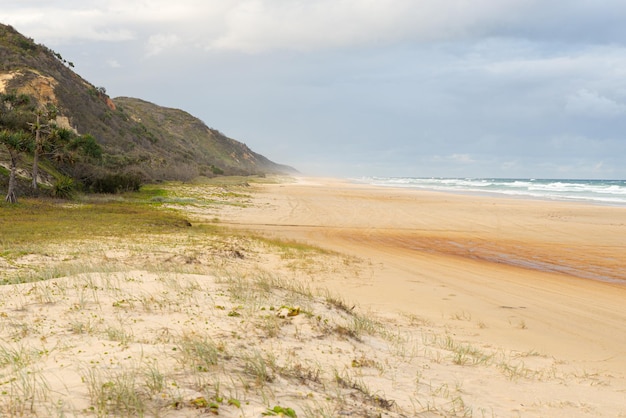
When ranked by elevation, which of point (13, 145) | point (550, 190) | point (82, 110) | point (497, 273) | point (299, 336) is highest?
point (82, 110)

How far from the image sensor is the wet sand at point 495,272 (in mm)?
8195

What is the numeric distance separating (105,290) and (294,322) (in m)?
2.82

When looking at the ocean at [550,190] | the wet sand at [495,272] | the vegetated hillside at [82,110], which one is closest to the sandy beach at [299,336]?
the wet sand at [495,272]

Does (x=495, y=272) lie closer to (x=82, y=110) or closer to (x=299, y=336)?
(x=299, y=336)

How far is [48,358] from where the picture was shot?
15.1 feet

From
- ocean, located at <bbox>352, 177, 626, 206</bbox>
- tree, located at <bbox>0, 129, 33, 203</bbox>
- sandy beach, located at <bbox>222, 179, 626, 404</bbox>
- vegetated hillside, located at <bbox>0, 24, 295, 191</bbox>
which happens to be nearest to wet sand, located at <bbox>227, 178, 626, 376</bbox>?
sandy beach, located at <bbox>222, 179, 626, 404</bbox>

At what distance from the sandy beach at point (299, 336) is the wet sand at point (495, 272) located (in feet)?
0.21

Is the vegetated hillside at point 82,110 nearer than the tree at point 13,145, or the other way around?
the tree at point 13,145

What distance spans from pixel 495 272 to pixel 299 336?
9442mm

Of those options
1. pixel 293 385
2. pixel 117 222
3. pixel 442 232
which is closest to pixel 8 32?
pixel 117 222

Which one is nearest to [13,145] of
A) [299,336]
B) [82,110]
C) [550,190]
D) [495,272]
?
[495,272]

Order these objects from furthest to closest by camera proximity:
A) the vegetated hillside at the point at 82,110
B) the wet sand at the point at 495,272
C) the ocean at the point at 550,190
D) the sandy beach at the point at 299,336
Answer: the ocean at the point at 550,190 → the vegetated hillside at the point at 82,110 → the wet sand at the point at 495,272 → the sandy beach at the point at 299,336

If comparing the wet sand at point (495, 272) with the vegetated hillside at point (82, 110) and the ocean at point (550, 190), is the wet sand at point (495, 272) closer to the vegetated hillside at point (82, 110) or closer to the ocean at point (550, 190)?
the vegetated hillside at point (82, 110)

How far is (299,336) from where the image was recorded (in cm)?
605
